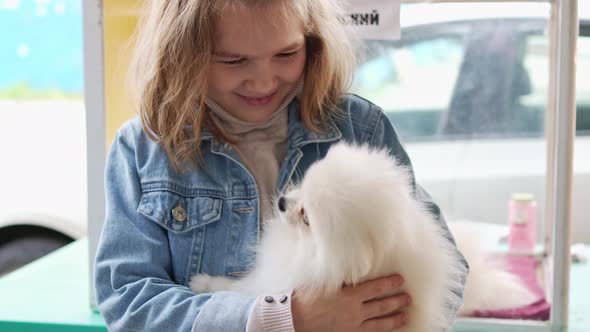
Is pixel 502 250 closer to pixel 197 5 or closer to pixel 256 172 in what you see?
pixel 256 172

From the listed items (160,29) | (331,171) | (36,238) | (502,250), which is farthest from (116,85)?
(502,250)

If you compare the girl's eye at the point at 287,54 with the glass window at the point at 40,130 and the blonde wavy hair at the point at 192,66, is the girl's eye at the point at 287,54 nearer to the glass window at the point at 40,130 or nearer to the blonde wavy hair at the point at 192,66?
the blonde wavy hair at the point at 192,66

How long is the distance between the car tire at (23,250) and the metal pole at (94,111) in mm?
1074

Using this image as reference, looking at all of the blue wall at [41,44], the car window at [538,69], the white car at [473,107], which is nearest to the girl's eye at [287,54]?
the white car at [473,107]

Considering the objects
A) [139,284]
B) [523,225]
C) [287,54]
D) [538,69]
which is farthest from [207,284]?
[538,69]

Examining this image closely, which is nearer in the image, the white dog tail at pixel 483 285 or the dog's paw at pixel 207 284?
the dog's paw at pixel 207 284

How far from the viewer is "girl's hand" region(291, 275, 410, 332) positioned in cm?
118

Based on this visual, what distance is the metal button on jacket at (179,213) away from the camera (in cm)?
133

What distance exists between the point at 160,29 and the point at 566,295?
1243 mm

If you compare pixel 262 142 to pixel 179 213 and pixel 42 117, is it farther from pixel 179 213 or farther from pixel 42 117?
pixel 42 117

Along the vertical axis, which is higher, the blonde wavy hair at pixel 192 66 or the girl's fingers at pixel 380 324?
the blonde wavy hair at pixel 192 66

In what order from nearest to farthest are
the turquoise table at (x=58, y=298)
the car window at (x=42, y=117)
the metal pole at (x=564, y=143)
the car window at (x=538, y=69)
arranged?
the metal pole at (x=564, y=143) → the turquoise table at (x=58, y=298) → the car window at (x=538, y=69) → the car window at (x=42, y=117)

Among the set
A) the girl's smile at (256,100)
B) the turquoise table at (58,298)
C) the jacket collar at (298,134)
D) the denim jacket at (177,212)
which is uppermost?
the girl's smile at (256,100)

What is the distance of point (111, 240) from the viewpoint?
4.29 feet
